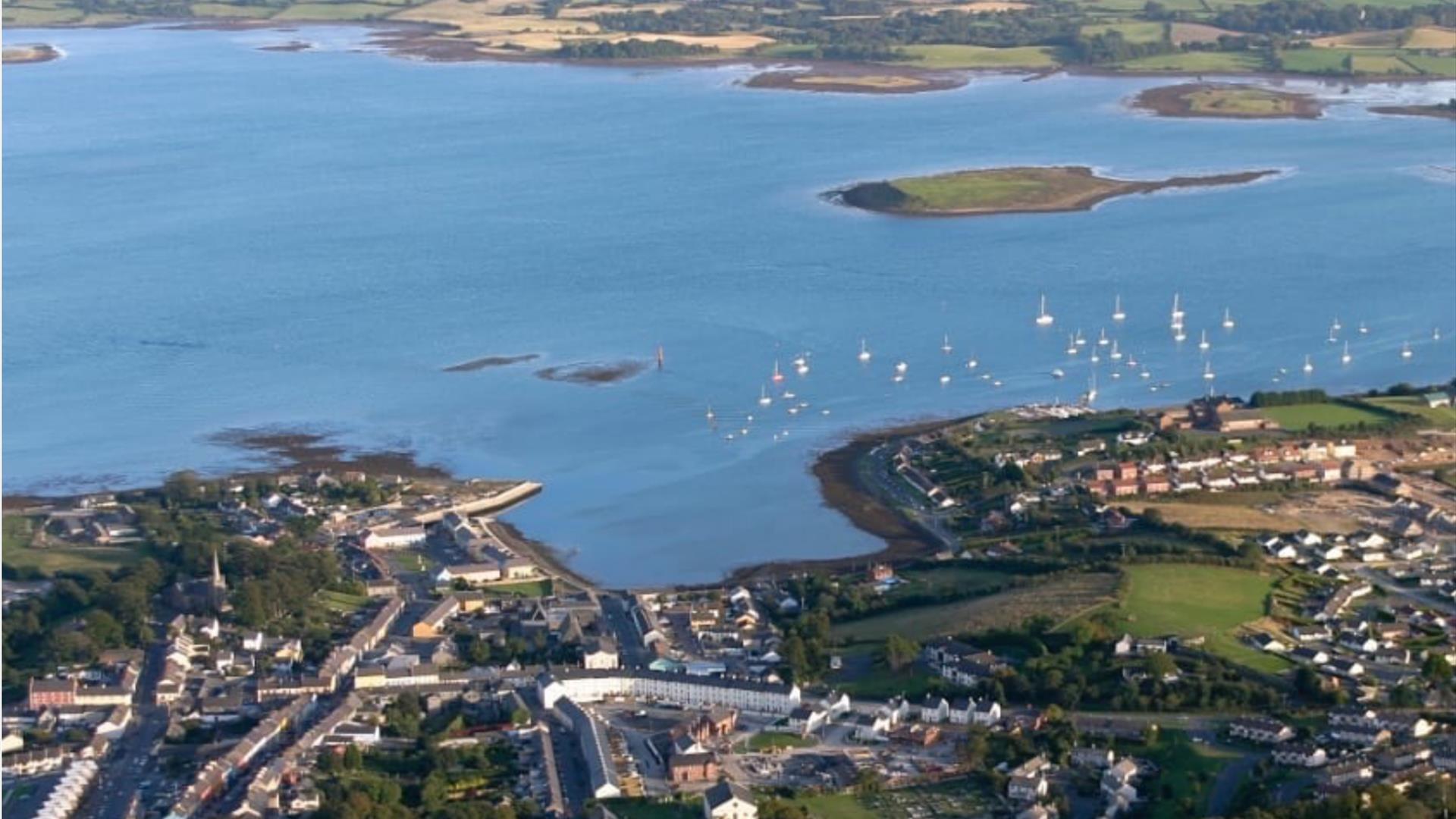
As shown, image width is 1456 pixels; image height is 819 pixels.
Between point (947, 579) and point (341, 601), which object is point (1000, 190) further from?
point (341, 601)

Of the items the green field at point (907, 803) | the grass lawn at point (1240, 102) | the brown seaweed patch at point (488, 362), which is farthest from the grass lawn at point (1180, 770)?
the grass lawn at point (1240, 102)

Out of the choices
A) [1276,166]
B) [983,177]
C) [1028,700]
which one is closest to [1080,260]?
[983,177]

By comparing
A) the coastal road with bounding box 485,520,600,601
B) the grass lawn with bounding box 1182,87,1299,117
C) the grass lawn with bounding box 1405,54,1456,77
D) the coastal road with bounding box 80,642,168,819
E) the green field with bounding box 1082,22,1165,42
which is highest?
the coastal road with bounding box 80,642,168,819

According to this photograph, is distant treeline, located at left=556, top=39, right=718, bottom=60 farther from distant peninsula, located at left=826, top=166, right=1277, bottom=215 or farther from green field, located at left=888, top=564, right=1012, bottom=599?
green field, located at left=888, top=564, right=1012, bottom=599

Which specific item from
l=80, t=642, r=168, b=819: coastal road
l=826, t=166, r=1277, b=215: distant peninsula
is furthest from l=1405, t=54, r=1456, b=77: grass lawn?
l=80, t=642, r=168, b=819: coastal road

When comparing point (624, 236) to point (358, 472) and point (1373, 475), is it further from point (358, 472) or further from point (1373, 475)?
point (1373, 475)
